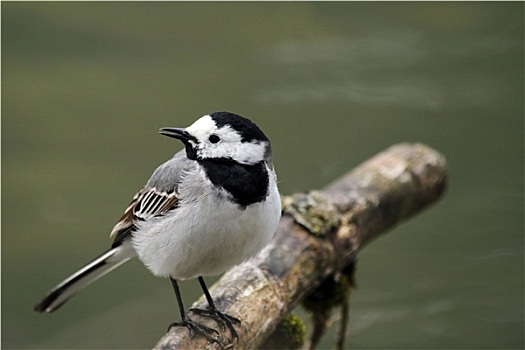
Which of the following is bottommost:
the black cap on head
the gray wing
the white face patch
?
the gray wing

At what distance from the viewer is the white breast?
3.01 meters

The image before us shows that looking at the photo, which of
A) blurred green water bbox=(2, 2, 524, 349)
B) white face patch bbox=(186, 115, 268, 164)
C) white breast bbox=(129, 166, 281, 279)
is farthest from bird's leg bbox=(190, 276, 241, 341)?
blurred green water bbox=(2, 2, 524, 349)

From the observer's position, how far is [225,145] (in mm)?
3037

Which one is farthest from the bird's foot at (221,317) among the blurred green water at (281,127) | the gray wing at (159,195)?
the blurred green water at (281,127)

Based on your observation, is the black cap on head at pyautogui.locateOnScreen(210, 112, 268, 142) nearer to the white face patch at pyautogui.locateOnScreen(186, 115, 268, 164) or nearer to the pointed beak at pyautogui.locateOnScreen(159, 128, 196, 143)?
the white face patch at pyautogui.locateOnScreen(186, 115, 268, 164)

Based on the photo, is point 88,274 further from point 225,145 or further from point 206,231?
point 225,145

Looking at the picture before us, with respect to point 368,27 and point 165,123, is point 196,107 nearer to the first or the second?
point 165,123

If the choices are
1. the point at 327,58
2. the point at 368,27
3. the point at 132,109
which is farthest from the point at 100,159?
the point at 368,27

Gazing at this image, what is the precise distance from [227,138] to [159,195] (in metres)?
0.36

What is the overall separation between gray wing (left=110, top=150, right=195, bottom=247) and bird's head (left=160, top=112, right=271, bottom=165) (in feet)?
0.36

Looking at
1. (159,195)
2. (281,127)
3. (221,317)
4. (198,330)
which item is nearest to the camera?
(198,330)

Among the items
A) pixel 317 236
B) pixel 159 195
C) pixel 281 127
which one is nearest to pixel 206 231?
pixel 159 195

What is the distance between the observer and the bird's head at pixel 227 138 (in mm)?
3025

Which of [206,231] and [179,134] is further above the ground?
[179,134]
